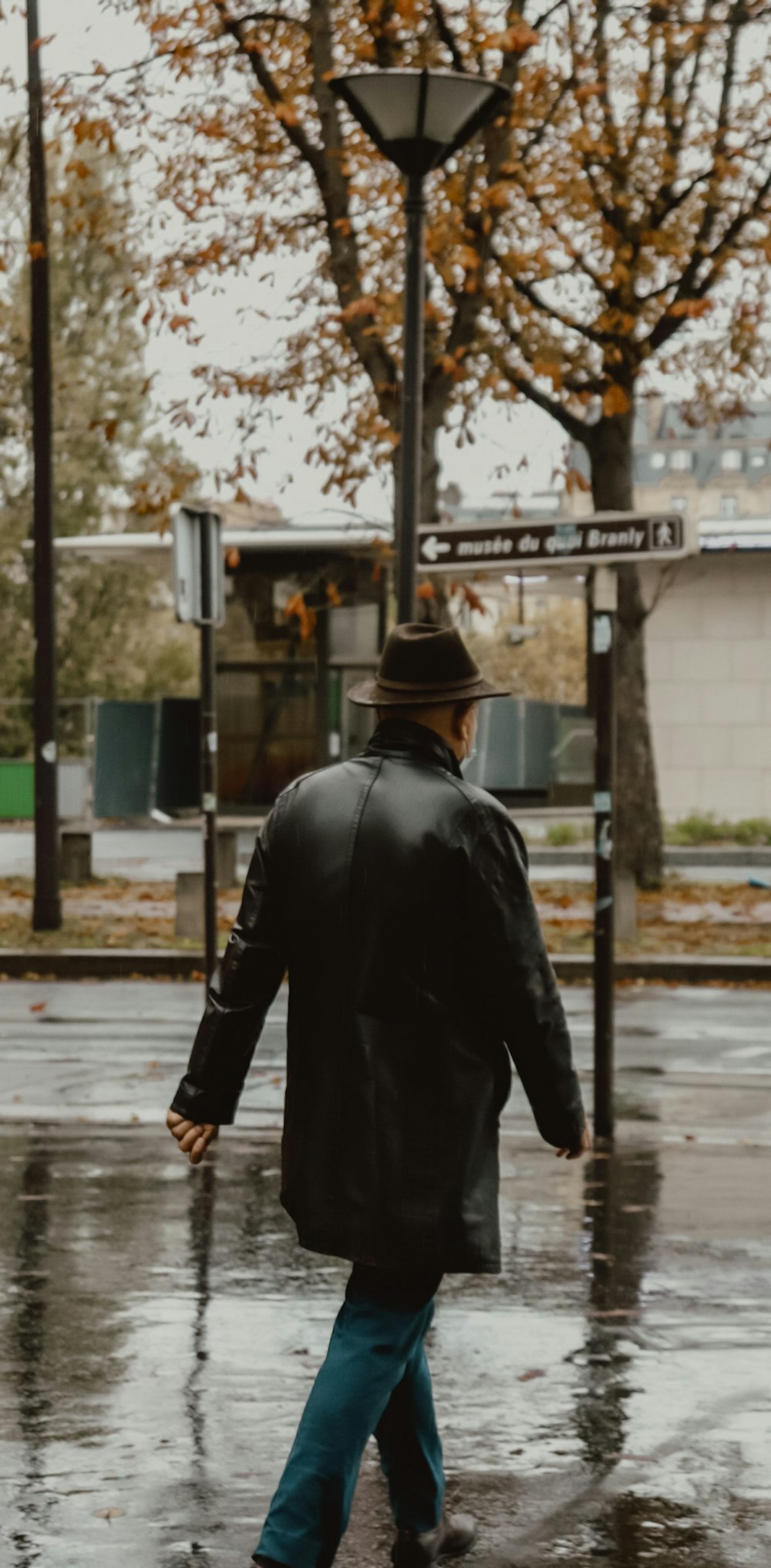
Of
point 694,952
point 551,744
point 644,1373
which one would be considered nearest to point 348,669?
point 551,744

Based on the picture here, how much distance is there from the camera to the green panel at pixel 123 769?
77.5 feet

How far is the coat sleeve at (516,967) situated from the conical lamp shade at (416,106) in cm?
618

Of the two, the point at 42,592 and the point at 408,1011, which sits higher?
the point at 42,592

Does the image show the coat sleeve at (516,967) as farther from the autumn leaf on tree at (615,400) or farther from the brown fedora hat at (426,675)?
the autumn leaf on tree at (615,400)

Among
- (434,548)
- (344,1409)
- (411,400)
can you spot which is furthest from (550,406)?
(344,1409)

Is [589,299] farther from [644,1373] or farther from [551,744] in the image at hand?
[644,1373]

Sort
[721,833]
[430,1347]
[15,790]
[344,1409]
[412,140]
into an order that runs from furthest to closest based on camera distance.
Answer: [15,790] < [721,833] < [412,140] < [430,1347] < [344,1409]

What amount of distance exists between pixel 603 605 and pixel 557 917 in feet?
33.2

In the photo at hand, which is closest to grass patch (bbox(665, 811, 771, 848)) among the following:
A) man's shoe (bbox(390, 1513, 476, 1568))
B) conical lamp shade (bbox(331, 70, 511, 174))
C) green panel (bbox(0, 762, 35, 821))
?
green panel (bbox(0, 762, 35, 821))

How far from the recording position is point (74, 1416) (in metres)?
5.04

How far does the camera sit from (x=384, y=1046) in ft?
12.6

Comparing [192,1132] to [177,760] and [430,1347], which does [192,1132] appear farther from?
[177,760]

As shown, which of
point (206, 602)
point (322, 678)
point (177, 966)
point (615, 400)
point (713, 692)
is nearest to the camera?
point (206, 602)

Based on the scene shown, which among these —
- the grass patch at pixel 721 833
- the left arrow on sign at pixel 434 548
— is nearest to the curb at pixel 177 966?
the left arrow on sign at pixel 434 548
